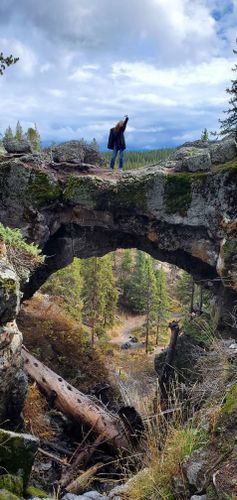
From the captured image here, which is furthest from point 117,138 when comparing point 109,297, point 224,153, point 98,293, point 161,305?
point 161,305

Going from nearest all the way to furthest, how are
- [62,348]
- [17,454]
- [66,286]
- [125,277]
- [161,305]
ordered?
[17,454], [62,348], [66,286], [161,305], [125,277]

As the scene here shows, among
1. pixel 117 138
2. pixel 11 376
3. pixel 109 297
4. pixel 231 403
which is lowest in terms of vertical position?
pixel 109 297

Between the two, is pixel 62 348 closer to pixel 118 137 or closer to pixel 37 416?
pixel 37 416

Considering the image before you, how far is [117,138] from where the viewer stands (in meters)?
18.0

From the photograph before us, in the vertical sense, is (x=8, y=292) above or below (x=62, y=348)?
above

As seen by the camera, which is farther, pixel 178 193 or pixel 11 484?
pixel 178 193

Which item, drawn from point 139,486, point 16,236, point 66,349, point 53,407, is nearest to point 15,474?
point 139,486

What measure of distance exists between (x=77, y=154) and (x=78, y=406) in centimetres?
1147

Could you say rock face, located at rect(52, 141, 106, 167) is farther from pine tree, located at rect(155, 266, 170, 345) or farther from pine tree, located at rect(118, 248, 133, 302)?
pine tree, located at rect(118, 248, 133, 302)

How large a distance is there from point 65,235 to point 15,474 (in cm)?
1399

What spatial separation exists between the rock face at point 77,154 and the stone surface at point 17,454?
14.2m

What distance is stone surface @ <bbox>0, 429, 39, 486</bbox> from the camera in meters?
7.03

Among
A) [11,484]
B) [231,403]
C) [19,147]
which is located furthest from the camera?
[19,147]

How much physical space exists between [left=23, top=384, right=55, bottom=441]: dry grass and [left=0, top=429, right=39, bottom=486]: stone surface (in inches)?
214
